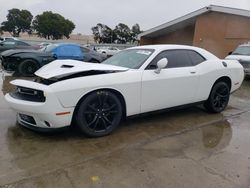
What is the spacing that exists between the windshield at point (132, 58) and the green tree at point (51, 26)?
61055 mm

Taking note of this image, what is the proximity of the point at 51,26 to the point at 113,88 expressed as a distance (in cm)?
6225

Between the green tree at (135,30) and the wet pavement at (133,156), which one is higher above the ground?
the green tree at (135,30)

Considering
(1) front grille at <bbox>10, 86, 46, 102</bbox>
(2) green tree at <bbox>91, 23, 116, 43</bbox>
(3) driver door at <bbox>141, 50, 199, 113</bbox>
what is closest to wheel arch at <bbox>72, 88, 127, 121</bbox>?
(3) driver door at <bbox>141, 50, 199, 113</bbox>

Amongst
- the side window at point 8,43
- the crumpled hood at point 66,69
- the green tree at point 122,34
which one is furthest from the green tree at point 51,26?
the crumpled hood at point 66,69

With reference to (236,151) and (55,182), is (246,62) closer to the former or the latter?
(236,151)

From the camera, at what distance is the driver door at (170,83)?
13.6 ft

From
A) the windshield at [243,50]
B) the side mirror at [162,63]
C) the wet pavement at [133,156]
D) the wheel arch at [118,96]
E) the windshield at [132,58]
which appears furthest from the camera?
the windshield at [243,50]

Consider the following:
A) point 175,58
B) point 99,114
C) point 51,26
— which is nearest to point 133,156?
point 99,114

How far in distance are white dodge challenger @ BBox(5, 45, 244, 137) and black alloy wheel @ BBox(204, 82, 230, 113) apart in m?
0.09

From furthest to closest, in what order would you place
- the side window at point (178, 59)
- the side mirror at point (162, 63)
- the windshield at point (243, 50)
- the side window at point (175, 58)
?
the windshield at point (243, 50) < the side window at point (178, 59) < the side window at point (175, 58) < the side mirror at point (162, 63)

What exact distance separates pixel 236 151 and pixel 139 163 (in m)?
1.46

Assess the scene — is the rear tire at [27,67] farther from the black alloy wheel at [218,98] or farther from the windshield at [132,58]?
the black alloy wheel at [218,98]

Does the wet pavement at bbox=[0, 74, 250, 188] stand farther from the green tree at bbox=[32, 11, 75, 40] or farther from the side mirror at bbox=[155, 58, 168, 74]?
the green tree at bbox=[32, 11, 75, 40]

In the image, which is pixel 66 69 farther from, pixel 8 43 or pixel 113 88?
pixel 8 43
